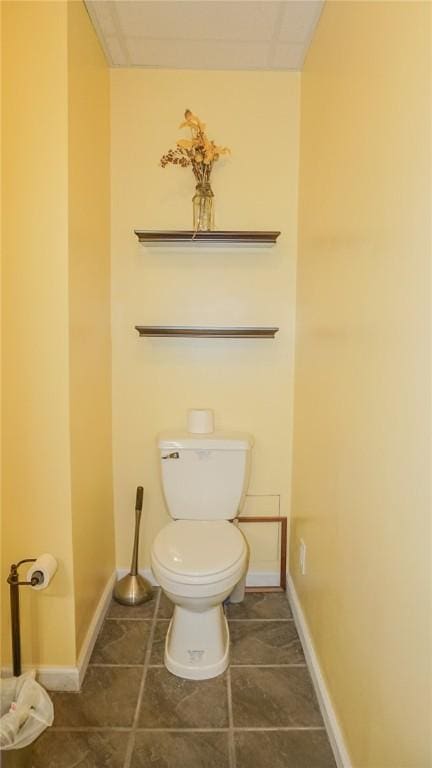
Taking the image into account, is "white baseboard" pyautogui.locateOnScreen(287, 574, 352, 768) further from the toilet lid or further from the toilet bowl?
the toilet lid

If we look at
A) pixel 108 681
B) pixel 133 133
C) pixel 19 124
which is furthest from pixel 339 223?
pixel 108 681

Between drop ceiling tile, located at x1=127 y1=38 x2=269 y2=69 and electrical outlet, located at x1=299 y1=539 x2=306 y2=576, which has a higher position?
drop ceiling tile, located at x1=127 y1=38 x2=269 y2=69

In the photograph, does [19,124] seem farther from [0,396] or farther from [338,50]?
[338,50]

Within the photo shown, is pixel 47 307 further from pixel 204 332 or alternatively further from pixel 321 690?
pixel 321 690

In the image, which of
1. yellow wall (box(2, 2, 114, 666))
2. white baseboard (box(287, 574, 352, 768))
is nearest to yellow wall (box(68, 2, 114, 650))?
yellow wall (box(2, 2, 114, 666))

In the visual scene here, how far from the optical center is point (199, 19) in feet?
5.32

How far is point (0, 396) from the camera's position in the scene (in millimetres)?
1423

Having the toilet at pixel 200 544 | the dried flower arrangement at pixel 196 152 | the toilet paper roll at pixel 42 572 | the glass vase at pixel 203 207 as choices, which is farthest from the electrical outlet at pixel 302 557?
the dried flower arrangement at pixel 196 152

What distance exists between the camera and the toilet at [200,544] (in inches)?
59.1

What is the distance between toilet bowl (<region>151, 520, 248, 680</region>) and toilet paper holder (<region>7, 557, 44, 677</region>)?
398mm

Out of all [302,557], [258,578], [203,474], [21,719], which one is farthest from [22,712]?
[258,578]

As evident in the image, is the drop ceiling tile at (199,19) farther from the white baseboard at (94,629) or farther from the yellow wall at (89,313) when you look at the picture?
the white baseboard at (94,629)

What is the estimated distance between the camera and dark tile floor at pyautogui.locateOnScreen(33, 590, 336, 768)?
1294mm

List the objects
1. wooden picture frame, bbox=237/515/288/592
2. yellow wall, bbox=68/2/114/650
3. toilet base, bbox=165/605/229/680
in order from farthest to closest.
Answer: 1. wooden picture frame, bbox=237/515/288/592
2. toilet base, bbox=165/605/229/680
3. yellow wall, bbox=68/2/114/650
